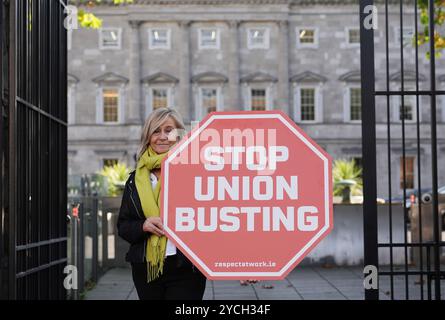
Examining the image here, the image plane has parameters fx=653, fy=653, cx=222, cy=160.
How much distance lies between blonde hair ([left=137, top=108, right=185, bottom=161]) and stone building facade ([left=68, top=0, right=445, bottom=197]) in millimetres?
36012

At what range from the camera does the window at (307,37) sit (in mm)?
40031

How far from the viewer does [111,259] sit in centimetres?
1171

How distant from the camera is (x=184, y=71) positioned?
39.5 m

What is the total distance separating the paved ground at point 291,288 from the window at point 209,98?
29.6 m

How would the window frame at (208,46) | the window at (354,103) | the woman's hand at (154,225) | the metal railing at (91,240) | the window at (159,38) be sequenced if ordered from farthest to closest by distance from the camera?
the window at (354,103)
the window frame at (208,46)
the window at (159,38)
the metal railing at (91,240)
the woman's hand at (154,225)

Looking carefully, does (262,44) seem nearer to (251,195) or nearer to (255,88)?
(255,88)

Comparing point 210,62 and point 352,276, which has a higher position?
point 210,62

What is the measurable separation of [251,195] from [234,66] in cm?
3701

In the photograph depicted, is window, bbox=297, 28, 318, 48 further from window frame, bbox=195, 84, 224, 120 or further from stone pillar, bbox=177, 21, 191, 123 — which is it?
stone pillar, bbox=177, 21, 191, 123

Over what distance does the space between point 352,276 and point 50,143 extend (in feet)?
22.0

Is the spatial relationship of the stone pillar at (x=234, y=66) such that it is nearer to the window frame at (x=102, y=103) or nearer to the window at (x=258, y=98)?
the window at (x=258, y=98)

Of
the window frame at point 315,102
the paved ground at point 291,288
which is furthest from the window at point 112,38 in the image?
the paved ground at point 291,288

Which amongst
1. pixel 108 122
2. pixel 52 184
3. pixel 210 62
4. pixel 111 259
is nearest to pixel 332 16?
pixel 210 62
